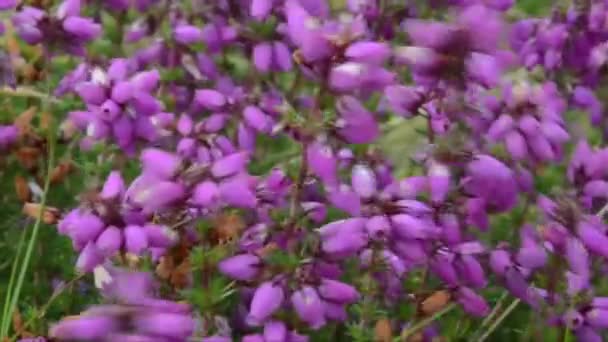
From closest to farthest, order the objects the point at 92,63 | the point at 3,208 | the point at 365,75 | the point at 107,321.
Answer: the point at 107,321, the point at 365,75, the point at 92,63, the point at 3,208

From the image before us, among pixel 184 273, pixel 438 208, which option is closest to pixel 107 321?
pixel 184 273

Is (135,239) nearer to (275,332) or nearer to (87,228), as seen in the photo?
(87,228)

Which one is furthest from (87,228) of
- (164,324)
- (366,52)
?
(164,324)

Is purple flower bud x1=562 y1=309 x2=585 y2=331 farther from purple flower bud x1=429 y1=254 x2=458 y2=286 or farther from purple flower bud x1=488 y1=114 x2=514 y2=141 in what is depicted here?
purple flower bud x1=488 y1=114 x2=514 y2=141

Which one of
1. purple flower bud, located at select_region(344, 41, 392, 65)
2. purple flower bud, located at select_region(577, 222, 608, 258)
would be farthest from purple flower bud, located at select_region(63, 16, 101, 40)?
purple flower bud, located at select_region(577, 222, 608, 258)

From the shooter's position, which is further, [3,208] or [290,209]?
[3,208]

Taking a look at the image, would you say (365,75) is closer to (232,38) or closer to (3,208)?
(232,38)
